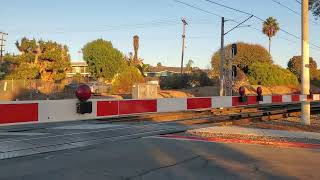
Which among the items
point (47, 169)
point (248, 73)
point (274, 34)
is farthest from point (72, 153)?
point (274, 34)

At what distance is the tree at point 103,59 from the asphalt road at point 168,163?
7760cm

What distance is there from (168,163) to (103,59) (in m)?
81.2

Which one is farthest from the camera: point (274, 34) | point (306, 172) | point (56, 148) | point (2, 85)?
point (274, 34)

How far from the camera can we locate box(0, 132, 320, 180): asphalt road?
779 centimetres

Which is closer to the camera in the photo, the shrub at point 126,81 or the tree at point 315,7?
the tree at point 315,7

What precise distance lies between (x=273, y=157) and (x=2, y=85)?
47.4 metres

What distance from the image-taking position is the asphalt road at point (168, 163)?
7.79 metres

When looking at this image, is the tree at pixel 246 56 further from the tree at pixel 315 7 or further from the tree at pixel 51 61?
the tree at pixel 315 7

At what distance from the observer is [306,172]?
26.6 ft

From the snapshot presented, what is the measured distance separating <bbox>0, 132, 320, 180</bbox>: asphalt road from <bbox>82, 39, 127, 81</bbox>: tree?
7760 cm

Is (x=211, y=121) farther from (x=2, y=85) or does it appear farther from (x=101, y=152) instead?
(x=2, y=85)

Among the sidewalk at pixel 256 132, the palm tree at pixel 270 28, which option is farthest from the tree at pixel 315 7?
the palm tree at pixel 270 28

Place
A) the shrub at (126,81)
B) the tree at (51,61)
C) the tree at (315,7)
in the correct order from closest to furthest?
the tree at (315,7) → the shrub at (126,81) → the tree at (51,61)

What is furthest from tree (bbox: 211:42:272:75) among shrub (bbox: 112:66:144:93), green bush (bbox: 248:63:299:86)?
shrub (bbox: 112:66:144:93)
